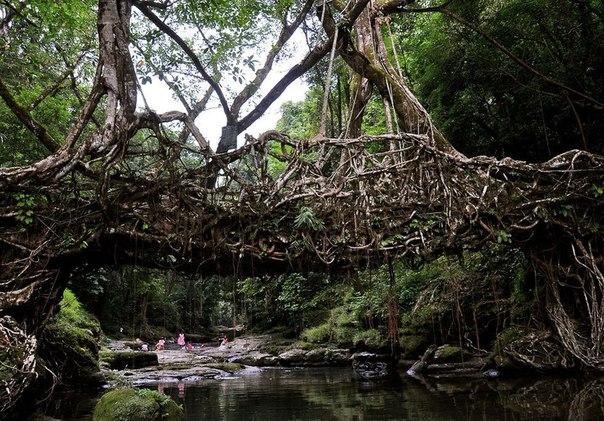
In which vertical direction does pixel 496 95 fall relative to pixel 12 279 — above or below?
above

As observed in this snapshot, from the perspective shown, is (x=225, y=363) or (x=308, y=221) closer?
(x=308, y=221)

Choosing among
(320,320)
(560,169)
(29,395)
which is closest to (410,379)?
(560,169)

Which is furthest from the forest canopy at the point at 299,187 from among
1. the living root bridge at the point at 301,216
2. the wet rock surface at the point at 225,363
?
the wet rock surface at the point at 225,363

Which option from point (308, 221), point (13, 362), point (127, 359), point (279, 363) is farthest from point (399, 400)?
point (279, 363)

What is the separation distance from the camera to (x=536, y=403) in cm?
614

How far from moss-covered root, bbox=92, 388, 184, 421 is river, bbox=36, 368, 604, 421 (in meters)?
0.36

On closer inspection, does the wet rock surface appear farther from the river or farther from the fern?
the fern

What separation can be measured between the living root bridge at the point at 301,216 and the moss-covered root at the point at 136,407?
51.2 inches

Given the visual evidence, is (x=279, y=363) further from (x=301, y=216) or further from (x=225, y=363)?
(x=301, y=216)

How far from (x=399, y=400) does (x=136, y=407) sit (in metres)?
3.54

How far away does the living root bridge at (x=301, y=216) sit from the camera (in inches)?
240

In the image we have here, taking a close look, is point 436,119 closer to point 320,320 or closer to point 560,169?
point 560,169

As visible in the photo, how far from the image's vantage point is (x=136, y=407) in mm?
6234

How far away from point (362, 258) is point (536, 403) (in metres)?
2.69
